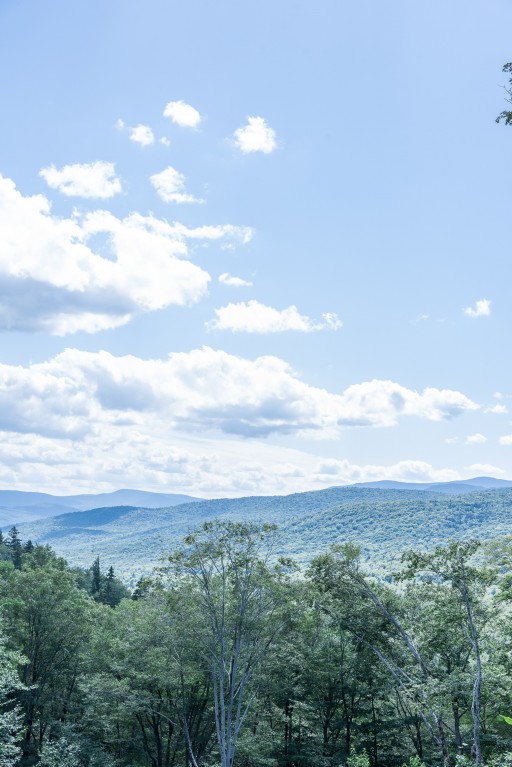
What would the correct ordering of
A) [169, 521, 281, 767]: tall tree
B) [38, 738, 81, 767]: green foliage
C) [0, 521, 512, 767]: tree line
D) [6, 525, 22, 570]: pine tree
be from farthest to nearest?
[6, 525, 22, 570]: pine tree < [169, 521, 281, 767]: tall tree < [38, 738, 81, 767]: green foliage < [0, 521, 512, 767]: tree line

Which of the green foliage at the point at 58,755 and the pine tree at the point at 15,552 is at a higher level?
the green foliage at the point at 58,755

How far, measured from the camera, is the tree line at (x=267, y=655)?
21312 millimetres

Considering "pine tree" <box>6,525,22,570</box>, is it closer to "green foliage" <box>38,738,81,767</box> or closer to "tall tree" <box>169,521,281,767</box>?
"green foliage" <box>38,738,81,767</box>

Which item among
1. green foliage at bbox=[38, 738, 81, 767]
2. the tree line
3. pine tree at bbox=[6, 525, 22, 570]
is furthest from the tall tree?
pine tree at bbox=[6, 525, 22, 570]

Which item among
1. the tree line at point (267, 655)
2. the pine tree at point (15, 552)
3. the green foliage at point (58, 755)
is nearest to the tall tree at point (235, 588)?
the tree line at point (267, 655)

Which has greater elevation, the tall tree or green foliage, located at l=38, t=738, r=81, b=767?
the tall tree

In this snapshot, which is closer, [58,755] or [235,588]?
[58,755]

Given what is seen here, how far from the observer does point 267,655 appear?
84.0 ft

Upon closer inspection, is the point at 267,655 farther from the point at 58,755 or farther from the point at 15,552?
the point at 15,552

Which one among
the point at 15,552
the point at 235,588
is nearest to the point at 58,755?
the point at 235,588

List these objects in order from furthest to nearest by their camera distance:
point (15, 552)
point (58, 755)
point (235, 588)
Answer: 1. point (15, 552)
2. point (235, 588)
3. point (58, 755)

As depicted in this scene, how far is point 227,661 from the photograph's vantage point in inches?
1035

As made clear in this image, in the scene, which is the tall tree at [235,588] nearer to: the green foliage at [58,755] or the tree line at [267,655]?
the tree line at [267,655]

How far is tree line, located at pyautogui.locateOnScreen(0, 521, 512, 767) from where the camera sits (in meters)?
21.3
